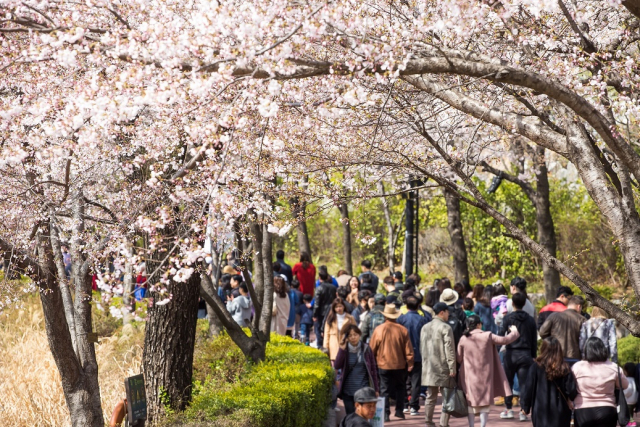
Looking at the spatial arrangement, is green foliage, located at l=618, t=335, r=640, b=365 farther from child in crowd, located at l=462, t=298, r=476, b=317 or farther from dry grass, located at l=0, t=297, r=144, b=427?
dry grass, located at l=0, t=297, r=144, b=427

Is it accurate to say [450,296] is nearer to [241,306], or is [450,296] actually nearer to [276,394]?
[241,306]

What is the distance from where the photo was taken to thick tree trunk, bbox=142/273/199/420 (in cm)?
844

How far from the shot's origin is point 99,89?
4730 millimetres

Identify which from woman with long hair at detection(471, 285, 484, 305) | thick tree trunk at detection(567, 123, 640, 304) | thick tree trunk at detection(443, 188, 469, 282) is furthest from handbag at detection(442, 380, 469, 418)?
thick tree trunk at detection(443, 188, 469, 282)

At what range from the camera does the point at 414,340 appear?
11.6m

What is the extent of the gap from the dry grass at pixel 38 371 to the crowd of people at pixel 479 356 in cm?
234

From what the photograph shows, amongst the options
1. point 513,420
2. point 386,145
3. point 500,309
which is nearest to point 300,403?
point 386,145

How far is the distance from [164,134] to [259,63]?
2.76m

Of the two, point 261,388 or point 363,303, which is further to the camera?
point 363,303

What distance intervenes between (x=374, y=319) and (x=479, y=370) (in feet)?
7.90

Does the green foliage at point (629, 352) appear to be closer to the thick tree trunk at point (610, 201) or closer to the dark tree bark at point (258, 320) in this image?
the dark tree bark at point (258, 320)

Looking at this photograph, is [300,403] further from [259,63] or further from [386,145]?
[259,63]

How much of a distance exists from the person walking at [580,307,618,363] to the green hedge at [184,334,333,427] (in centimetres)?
332

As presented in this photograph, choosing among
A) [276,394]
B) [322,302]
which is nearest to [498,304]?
[322,302]
